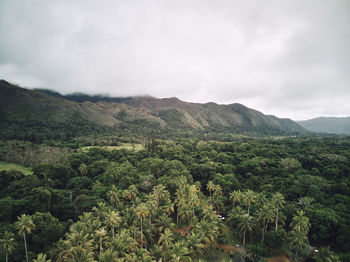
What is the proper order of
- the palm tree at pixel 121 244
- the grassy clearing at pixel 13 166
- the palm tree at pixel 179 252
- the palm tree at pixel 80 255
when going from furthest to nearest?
the grassy clearing at pixel 13 166
the palm tree at pixel 121 244
the palm tree at pixel 179 252
the palm tree at pixel 80 255

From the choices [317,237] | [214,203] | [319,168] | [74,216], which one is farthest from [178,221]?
[319,168]

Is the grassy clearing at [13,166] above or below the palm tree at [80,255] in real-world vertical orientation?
below

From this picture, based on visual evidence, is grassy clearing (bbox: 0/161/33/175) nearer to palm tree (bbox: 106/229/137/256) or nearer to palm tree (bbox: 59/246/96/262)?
palm tree (bbox: 59/246/96/262)

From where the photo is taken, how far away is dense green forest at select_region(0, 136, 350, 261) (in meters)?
32.8

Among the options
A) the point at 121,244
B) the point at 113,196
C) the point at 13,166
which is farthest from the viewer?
the point at 13,166

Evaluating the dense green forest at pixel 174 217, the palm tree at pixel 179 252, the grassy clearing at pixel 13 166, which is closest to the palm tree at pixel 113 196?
the dense green forest at pixel 174 217

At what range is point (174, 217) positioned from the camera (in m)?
55.2

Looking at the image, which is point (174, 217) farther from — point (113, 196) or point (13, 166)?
point (13, 166)

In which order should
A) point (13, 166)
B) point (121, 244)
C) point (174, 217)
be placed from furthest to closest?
1. point (13, 166)
2. point (174, 217)
3. point (121, 244)

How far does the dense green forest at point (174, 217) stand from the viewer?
108 ft

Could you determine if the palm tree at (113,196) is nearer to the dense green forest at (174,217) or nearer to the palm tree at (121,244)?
the dense green forest at (174,217)

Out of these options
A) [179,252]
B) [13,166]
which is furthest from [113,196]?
[13,166]

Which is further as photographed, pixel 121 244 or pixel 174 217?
pixel 174 217

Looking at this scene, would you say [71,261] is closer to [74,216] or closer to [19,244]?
[19,244]
